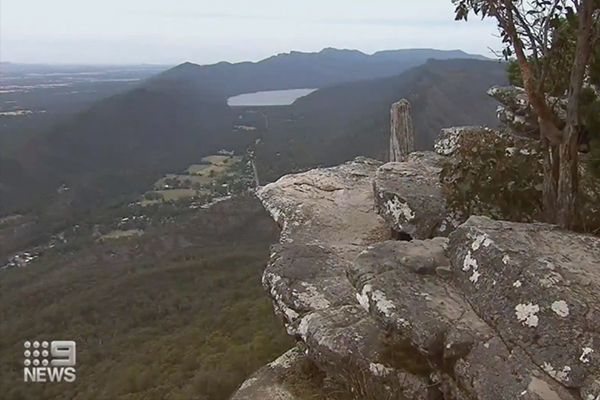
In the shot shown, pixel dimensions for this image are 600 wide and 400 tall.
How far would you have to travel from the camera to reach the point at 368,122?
272 ft

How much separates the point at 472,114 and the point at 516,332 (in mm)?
79067

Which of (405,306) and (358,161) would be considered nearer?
(405,306)

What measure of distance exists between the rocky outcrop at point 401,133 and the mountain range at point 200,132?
44982mm

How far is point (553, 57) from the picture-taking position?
260 inches

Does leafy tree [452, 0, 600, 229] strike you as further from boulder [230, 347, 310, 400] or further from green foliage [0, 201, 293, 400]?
green foliage [0, 201, 293, 400]

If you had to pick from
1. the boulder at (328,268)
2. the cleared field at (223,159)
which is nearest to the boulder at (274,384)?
the boulder at (328,268)

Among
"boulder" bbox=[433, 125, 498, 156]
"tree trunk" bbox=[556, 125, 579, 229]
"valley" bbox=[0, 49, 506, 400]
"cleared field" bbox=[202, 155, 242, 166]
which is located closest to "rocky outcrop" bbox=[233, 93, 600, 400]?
"tree trunk" bbox=[556, 125, 579, 229]

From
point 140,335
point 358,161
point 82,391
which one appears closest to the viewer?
point 358,161

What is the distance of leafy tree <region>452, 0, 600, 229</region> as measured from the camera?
18.4 ft

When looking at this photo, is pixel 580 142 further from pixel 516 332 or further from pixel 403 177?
pixel 516 332

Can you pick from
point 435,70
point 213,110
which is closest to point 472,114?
point 435,70

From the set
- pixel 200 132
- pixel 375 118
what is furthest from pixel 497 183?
pixel 200 132

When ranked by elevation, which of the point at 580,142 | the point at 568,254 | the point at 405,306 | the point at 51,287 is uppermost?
the point at 580,142

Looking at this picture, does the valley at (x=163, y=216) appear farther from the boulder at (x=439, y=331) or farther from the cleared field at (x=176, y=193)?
the boulder at (x=439, y=331)
